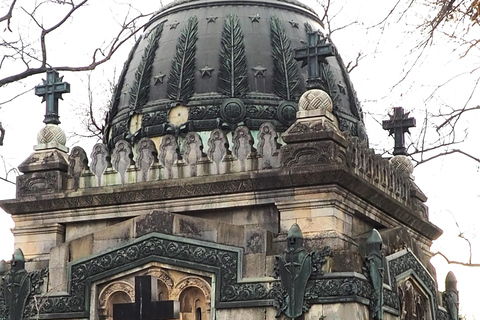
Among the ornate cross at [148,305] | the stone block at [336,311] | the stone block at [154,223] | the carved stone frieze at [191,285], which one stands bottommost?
the stone block at [336,311]

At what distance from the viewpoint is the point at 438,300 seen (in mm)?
20938

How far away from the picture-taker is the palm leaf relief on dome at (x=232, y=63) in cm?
2055

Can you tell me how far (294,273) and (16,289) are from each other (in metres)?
4.88

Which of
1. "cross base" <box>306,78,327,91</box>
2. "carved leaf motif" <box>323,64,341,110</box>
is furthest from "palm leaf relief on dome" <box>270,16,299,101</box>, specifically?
"cross base" <box>306,78,327,91</box>

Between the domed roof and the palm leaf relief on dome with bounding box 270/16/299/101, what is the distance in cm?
2

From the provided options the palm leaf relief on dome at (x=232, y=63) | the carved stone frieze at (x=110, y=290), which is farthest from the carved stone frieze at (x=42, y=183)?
the palm leaf relief on dome at (x=232, y=63)

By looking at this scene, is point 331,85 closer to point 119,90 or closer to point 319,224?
point 119,90

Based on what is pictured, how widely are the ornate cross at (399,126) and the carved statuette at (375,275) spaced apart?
17.4 ft

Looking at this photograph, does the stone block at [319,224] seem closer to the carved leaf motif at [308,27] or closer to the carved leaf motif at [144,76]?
the carved leaf motif at [144,76]

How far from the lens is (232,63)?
2073cm

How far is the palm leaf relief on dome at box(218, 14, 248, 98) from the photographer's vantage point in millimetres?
20547

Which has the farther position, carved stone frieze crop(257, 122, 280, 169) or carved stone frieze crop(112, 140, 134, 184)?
carved stone frieze crop(112, 140, 134, 184)

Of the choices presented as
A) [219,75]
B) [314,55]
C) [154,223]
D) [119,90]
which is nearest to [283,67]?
[219,75]

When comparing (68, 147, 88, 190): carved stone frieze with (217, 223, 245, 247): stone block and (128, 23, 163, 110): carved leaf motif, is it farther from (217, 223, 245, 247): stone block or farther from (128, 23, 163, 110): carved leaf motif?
(217, 223, 245, 247): stone block
